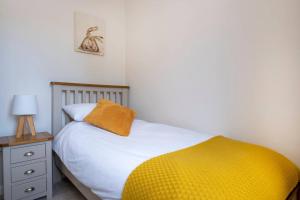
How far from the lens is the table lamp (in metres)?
1.68

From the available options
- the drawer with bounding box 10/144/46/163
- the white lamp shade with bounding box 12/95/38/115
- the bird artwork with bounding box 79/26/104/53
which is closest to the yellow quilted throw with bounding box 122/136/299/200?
the drawer with bounding box 10/144/46/163

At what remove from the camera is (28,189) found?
1613 mm

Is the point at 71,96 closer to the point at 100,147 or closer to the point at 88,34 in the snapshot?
the point at 88,34

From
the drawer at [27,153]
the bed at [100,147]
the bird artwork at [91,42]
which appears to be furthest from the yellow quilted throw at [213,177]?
the bird artwork at [91,42]

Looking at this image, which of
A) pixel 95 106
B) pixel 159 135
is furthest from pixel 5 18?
pixel 159 135

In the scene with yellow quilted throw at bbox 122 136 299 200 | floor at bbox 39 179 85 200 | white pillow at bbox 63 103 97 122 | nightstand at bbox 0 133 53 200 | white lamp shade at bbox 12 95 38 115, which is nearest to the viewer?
yellow quilted throw at bbox 122 136 299 200

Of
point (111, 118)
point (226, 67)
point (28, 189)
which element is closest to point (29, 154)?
point (28, 189)

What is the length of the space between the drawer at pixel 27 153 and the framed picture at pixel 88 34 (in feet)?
4.12

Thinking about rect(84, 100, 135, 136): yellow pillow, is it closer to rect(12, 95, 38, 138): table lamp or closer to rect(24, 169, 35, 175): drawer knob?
rect(12, 95, 38, 138): table lamp

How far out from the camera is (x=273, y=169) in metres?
1.03

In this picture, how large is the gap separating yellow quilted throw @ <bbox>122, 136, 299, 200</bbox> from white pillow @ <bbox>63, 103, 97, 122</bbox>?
125 centimetres

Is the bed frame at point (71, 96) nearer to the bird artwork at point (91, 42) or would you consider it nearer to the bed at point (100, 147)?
the bed at point (100, 147)

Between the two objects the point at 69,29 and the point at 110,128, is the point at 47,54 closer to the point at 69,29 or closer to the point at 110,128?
the point at 69,29

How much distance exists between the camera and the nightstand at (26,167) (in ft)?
4.95
